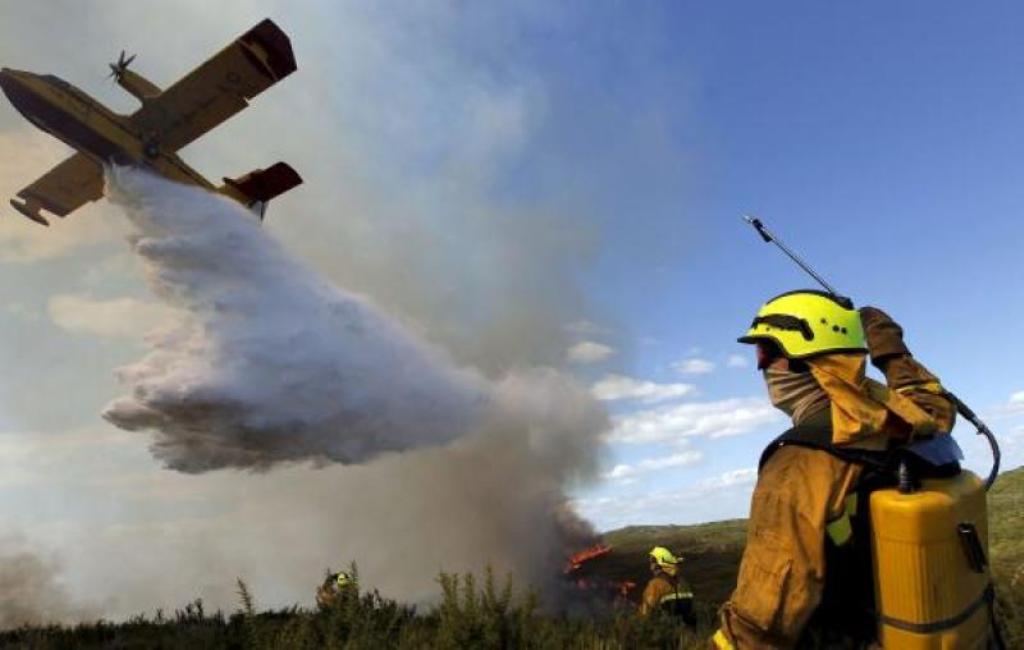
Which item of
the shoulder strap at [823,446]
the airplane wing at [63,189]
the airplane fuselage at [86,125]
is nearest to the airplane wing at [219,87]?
the airplane fuselage at [86,125]

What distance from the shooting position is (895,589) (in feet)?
8.46

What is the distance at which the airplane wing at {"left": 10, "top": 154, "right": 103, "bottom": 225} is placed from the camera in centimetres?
2955

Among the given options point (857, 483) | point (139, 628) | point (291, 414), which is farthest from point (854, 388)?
point (291, 414)

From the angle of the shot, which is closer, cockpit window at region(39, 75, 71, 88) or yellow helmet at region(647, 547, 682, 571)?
yellow helmet at region(647, 547, 682, 571)

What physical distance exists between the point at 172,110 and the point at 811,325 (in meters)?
25.7

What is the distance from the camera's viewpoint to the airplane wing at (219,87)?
77.4 ft

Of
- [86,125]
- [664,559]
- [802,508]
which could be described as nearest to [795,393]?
[802,508]

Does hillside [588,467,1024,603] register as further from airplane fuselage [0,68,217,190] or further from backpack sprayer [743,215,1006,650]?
airplane fuselage [0,68,217,190]

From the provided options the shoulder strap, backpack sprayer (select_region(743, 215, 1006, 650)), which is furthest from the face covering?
backpack sprayer (select_region(743, 215, 1006, 650))

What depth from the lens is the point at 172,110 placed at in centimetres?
2450

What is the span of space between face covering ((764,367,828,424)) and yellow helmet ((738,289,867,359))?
161mm

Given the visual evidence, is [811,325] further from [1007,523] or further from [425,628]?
[1007,523]

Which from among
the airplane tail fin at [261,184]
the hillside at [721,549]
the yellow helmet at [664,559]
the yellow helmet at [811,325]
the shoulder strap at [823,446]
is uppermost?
the airplane tail fin at [261,184]

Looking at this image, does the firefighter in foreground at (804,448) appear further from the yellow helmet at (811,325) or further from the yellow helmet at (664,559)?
the yellow helmet at (664,559)
